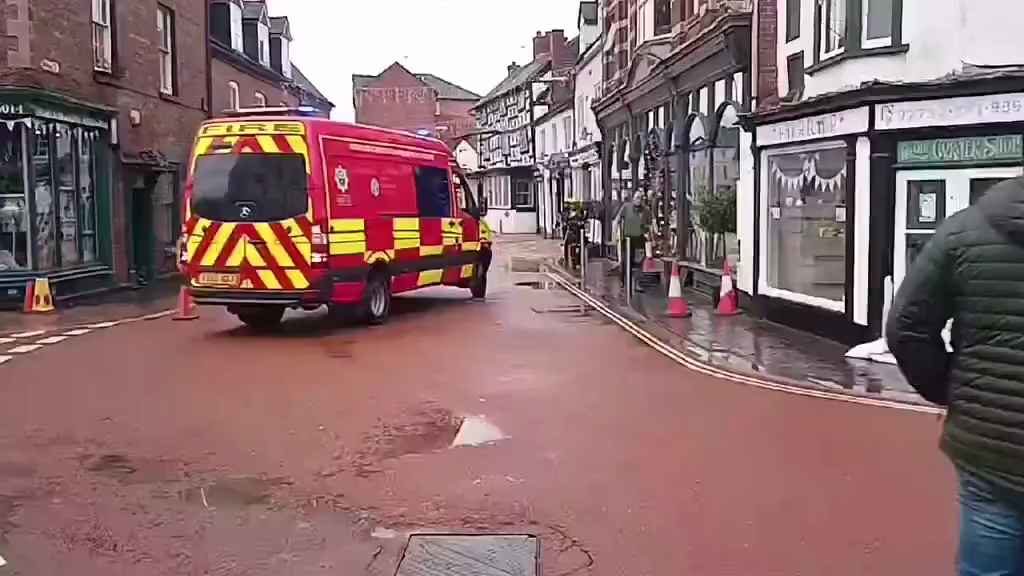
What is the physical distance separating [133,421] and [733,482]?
190 inches

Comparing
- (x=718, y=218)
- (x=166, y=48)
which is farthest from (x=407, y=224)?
(x=166, y=48)

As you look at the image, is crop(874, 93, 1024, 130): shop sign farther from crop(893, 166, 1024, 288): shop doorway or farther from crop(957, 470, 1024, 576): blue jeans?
crop(957, 470, 1024, 576): blue jeans

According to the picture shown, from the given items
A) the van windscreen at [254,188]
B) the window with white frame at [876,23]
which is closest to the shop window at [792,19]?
the window with white frame at [876,23]

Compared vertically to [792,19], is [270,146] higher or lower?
lower

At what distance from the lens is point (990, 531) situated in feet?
10.1

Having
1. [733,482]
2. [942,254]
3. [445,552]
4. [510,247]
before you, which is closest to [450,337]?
[733,482]

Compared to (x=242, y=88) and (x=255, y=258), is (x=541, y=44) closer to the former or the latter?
(x=242, y=88)

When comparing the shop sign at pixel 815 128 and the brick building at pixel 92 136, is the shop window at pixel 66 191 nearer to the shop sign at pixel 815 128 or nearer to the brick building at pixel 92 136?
the brick building at pixel 92 136

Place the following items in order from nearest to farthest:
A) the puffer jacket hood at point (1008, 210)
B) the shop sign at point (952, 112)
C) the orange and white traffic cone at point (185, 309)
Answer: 1. the puffer jacket hood at point (1008, 210)
2. the shop sign at point (952, 112)
3. the orange and white traffic cone at point (185, 309)

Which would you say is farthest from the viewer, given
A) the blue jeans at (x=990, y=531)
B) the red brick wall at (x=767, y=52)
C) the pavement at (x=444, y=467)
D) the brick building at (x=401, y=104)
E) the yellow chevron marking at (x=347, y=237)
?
the brick building at (x=401, y=104)

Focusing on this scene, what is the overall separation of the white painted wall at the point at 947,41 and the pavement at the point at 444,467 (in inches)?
155

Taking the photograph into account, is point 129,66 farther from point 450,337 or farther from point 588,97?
point 588,97

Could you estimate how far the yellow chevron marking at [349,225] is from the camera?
14.3 metres

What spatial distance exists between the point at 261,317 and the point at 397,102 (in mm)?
81660
